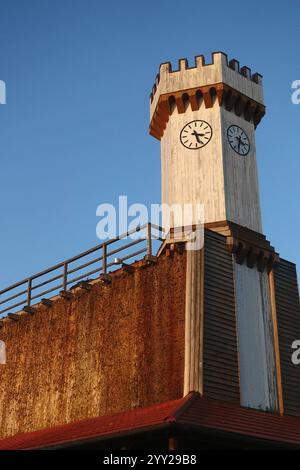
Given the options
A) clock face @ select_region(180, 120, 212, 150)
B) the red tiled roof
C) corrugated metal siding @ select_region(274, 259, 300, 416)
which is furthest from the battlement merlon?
the red tiled roof

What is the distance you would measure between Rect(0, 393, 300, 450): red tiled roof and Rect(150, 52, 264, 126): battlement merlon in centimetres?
1169

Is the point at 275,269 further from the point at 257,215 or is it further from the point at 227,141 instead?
the point at 227,141

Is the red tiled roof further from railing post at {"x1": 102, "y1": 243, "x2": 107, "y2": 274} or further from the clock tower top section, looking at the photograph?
the clock tower top section

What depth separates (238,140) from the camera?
2420 centimetres

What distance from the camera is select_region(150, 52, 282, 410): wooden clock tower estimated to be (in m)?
20.2

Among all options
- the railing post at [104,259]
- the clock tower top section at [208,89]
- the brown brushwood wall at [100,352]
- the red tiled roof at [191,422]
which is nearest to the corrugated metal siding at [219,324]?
the red tiled roof at [191,422]

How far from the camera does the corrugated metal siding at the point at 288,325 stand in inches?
814

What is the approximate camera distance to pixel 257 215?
23.4 m

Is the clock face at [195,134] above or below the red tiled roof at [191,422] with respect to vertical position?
above

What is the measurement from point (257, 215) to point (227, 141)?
2884 millimetres

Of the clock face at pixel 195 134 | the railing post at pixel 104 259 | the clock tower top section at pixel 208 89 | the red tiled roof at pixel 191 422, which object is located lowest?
the red tiled roof at pixel 191 422

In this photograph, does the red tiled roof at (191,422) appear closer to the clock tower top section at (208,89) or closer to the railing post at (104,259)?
the railing post at (104,259)

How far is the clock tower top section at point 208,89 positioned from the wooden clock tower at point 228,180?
0.12ft
